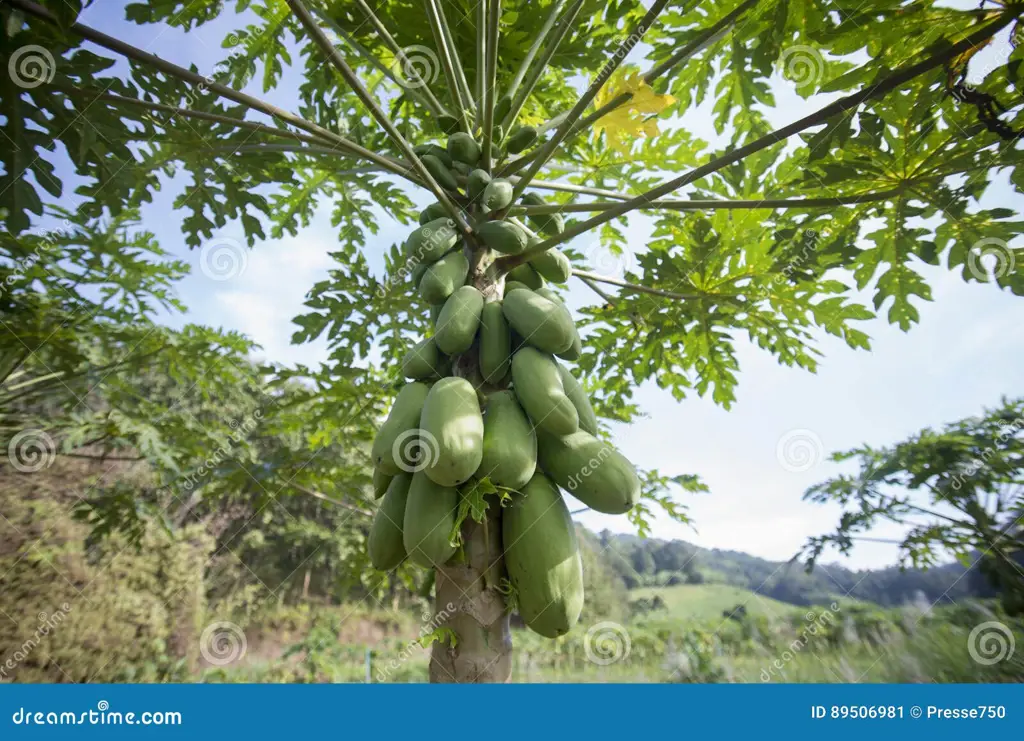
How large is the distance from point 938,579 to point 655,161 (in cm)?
675

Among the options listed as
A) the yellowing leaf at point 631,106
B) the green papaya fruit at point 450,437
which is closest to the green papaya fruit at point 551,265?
the yellowing leaf at point 631,106

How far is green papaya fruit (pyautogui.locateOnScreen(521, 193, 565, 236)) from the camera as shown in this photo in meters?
2.10

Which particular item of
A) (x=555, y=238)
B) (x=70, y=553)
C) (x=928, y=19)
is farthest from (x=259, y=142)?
(x=70, y=553)

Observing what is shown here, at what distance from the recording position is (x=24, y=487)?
666 cm

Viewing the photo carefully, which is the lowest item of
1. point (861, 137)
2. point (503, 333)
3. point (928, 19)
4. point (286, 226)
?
point (503, 333)

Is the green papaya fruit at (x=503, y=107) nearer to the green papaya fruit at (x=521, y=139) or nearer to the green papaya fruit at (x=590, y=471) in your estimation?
the green papaya fruit at (x=521, y=139)

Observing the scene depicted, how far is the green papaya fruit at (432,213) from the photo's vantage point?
79.8 inches

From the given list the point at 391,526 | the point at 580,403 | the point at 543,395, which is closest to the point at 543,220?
the point at 580,403

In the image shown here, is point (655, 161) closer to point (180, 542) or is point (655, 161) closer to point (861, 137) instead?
point (861, 137)

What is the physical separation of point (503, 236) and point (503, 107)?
2.27 ft

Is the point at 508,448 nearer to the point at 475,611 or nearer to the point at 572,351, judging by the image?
the point at 475,611

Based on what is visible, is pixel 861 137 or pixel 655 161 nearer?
pixel 861 137

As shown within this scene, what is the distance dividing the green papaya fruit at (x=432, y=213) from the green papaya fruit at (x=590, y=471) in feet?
3.27

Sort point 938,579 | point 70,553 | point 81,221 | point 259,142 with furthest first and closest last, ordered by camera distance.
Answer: point 70,553
point 938,579
point 81,221
point 259,142
